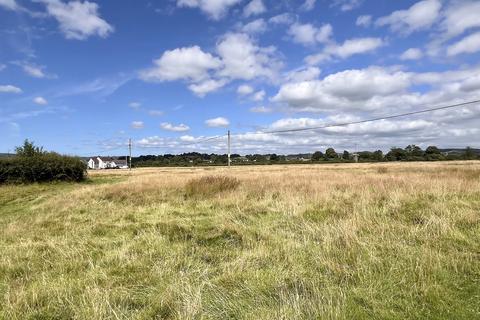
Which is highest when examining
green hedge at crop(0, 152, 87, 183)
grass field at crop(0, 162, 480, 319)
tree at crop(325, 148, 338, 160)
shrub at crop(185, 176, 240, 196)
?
tree at crop(325, 148, 338, 160)

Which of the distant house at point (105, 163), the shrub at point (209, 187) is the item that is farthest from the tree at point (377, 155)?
the shrub at point (209, 187)

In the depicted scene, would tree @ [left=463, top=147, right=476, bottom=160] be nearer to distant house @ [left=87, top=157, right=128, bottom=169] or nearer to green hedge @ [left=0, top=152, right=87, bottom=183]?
green hedge @ [left=0, top=152, right=87, bottom=183]

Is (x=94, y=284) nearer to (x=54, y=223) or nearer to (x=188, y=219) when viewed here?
(x=188, y=219)

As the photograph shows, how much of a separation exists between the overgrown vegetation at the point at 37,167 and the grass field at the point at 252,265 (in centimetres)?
2362

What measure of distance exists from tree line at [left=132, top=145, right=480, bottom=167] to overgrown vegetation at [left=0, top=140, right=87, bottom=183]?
225ft

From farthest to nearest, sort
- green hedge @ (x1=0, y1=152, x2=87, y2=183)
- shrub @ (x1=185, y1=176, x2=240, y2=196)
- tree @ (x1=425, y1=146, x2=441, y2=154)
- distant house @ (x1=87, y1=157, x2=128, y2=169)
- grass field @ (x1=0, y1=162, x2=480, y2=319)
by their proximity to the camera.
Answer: distant house @ (x1=87, y1=157, x2=128, y2=169) < tree @ (x1=425, y1=146, x2=441, y2=154) < green hedge @ (x1=0, y1=152, x2=87, y2=183) < shrub @ (x1=185, y1=176, x2=240, y2=196) < grass field @ (x1=0, y1=162, x2=480, y2=319)

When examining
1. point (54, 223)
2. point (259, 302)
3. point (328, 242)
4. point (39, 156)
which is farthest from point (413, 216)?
point (39, 156)

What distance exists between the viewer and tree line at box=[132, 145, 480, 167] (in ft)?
329

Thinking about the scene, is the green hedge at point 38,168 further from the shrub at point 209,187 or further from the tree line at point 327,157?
the tree line at point 327,157

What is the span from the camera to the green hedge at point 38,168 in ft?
103

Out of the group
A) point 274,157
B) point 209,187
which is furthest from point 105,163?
point 209,187

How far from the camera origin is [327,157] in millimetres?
106938

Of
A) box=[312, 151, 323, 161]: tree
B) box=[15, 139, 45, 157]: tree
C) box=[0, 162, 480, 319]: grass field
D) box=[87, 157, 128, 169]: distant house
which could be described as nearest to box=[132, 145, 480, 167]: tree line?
box=[312, 151, 323, 161]: tree

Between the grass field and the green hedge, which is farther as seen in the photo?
the green hedge
